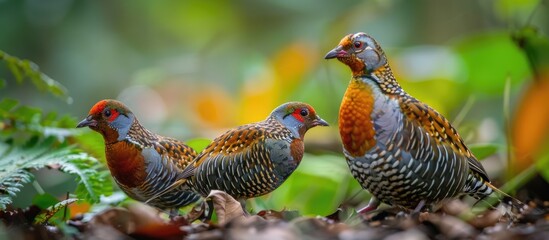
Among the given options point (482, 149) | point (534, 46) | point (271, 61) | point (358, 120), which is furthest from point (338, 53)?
point (271, 61)

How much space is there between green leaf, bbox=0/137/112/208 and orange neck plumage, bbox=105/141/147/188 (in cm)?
5

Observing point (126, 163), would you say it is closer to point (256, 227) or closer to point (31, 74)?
point (31, 74)

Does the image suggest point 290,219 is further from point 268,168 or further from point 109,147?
point 109,147

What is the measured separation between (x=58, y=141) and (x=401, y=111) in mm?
1122

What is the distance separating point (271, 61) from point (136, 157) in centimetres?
253

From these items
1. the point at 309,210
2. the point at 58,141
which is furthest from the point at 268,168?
the point at 309,210

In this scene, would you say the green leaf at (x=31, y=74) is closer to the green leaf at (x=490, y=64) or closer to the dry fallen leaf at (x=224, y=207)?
the dry fallen leaf at (x=224, y=207)

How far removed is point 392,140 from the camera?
6.74ft

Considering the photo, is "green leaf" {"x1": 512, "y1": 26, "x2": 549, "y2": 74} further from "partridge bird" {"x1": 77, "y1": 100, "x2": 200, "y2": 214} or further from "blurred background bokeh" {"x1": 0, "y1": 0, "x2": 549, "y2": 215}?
"partridge bird" {"x1": 77, "y1": 100, "x2": 200, "y2": 214}

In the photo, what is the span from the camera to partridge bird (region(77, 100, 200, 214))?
213cm

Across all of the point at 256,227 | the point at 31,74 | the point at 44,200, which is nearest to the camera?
the point at 256,227

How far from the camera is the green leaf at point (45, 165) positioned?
82.3 inches

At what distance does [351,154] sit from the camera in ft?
6.93

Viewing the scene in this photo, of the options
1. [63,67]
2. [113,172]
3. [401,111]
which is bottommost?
[63,67]
